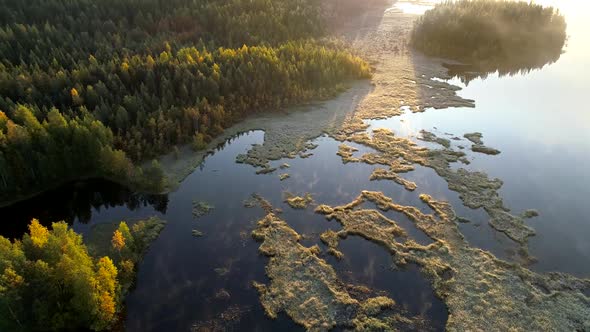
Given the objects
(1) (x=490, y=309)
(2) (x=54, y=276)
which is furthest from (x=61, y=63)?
(1) (x=490, y=309)

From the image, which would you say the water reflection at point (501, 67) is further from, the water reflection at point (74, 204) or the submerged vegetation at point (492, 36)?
the water reflection at point (74, 204)

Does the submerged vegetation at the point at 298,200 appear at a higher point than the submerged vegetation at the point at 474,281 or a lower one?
higher

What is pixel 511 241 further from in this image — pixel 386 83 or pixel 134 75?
pixel 134 75

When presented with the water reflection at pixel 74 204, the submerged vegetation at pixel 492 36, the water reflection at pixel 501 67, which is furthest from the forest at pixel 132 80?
the submerged vegetation at pixel 492 36

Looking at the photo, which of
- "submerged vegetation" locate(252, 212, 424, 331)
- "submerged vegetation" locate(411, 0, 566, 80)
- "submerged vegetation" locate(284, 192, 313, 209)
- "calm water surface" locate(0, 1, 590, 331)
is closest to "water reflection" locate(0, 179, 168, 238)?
"calm water surface" locate(0, 1, 590, 331)

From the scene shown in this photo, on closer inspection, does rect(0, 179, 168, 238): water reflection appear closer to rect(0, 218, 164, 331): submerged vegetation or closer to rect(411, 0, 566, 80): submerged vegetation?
rect(0, 218, 164, 331): submerged vegetation

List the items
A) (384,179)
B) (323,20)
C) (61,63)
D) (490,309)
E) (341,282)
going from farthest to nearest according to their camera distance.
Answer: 1. (323,20)
2. (61,63)
3. (384,179)
4. (341,282)
5. (490,309)
